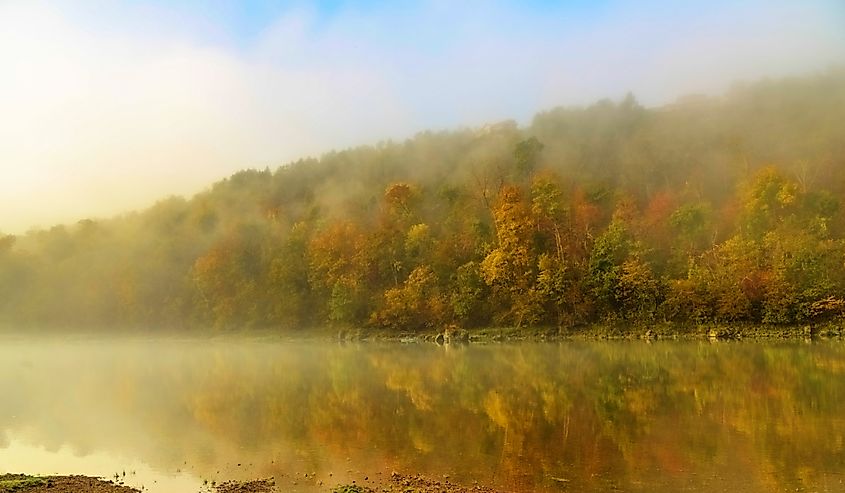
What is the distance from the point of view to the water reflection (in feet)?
49.7

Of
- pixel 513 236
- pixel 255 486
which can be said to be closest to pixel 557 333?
pixel 513 236

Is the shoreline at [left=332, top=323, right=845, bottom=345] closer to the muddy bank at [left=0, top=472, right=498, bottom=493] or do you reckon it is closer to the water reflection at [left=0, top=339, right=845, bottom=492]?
the water reflection at [left=0, top=339, right=845, bottom=492]

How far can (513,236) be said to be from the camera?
76000 mm

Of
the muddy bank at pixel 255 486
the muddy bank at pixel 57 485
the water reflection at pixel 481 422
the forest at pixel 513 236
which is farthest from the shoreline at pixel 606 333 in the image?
the muddy bank at pixel 57 485

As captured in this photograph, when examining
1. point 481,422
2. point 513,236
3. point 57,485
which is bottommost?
point 481,422

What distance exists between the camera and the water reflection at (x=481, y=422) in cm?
1514

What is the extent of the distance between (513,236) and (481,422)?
5559 cm

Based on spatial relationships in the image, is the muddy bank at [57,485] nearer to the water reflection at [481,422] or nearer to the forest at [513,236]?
the water reflection at [481,422]

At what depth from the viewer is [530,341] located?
208 ft

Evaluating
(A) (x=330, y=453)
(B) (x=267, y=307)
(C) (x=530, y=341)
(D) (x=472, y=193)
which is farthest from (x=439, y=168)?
(A) (x=330, y=453)

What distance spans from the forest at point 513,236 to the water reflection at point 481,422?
22436 mm

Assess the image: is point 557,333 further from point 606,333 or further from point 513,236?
point 513,236

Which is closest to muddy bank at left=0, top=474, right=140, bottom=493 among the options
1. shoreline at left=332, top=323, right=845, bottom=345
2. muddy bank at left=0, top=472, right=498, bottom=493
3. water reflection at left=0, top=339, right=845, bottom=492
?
muddy bank at left=0, top=472, right=498, bottom=493

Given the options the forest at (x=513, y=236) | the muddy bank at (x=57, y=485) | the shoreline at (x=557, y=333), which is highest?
the forest at (x=513, y=236)
